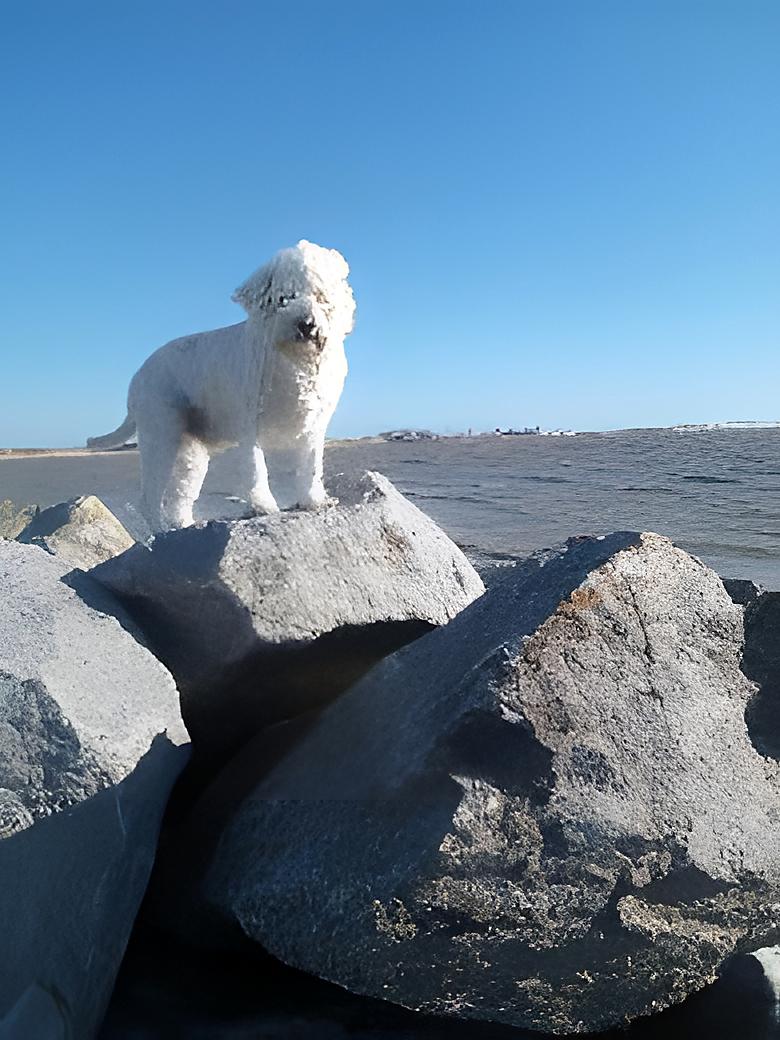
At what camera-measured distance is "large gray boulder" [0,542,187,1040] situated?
1.97 meters

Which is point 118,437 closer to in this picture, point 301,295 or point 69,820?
point 301,295

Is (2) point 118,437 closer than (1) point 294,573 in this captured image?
No

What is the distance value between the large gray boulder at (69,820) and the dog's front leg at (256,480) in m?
1.30

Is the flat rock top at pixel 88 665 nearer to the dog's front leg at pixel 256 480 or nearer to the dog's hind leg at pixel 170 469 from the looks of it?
the dog's front leg at pixel 256 480

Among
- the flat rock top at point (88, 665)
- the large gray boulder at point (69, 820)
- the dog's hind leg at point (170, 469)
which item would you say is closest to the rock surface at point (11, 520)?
the dog's hind leg at point (170, 469)

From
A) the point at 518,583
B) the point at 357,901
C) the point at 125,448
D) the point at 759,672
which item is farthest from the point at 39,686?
the point at 125,448

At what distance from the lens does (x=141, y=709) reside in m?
2.21

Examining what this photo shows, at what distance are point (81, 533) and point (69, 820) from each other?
8.23 feet

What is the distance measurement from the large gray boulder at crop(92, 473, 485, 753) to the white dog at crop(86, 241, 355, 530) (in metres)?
0.66

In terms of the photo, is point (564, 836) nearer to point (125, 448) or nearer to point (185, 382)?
point (185, 382)

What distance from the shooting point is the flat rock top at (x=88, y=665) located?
207 cm

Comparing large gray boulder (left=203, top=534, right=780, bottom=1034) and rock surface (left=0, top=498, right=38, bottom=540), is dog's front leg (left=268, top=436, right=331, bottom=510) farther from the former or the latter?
rock surface (left=0, top=498, right=38, bottom=540)

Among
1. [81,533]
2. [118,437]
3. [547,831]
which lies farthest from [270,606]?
[118,437]

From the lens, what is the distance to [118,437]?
15.3 feet
